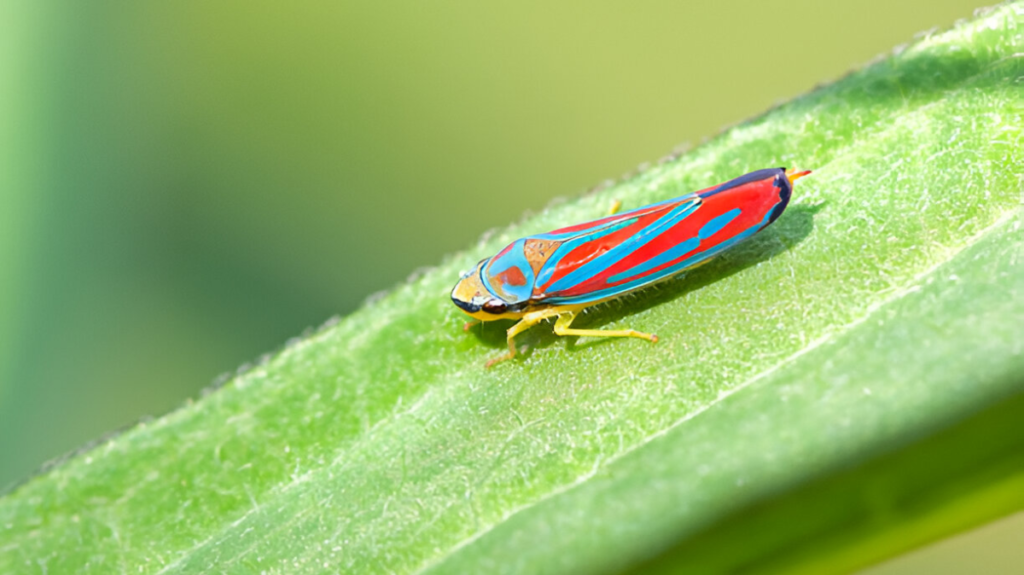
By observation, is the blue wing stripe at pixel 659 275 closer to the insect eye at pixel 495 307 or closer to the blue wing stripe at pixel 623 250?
the blue wing stripe at pixel 623 250

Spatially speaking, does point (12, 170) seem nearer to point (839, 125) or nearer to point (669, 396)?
point (669, 396)

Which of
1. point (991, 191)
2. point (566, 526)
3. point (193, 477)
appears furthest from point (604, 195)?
point (193, 477)

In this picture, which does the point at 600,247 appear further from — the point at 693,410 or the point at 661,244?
the point at 693,410

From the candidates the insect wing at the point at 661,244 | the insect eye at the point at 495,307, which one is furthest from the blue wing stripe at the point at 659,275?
the insect eye at the point at 495,307

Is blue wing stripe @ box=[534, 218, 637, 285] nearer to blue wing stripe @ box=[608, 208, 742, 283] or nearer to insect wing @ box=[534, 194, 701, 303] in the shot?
insect wing @ box=[534, 194, 701, 303]

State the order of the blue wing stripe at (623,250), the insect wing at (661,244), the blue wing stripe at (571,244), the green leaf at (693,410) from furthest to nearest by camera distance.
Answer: the blue wing stripe at (571,244) → the blue wing stripe at (623,250) → the insect wing at (661,244) → the green leaf at (693,410)

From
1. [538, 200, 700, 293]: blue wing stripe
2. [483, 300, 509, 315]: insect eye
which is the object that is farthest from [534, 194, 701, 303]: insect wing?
[483, 300, 509, 315]: insect eye

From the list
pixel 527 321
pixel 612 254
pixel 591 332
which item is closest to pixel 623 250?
pixel 612 254
